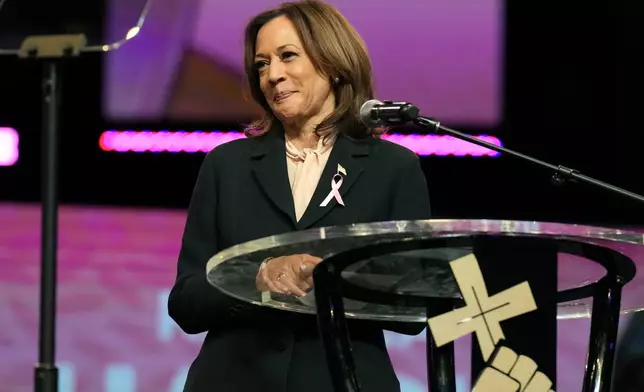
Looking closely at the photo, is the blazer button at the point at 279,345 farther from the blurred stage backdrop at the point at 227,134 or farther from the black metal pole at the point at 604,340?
the blurred stage backdrop at the point at 227,134

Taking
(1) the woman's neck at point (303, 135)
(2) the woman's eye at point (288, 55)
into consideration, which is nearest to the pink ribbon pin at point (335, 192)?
(1) the woman's neck at point (303, 135)

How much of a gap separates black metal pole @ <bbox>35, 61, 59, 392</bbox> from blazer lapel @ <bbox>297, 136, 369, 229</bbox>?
1.52 feet

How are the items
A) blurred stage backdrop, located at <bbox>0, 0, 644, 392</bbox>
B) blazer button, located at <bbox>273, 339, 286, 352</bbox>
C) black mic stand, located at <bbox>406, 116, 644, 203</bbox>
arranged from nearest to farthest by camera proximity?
black mic stand, located at <bbox>406, 116, 644, 203</bbox>, blazer button, located at <bbox>273, 339, 286, 352</bbox>, blurred stage backdrop, located at <bbox>0, 0, 644, 392</bbox>

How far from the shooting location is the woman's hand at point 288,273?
1.23 meters

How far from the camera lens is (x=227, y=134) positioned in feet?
13.8

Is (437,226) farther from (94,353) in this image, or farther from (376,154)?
(94,353)

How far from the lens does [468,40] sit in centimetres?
396

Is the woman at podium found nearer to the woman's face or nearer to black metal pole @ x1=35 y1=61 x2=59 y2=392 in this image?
the woman's face

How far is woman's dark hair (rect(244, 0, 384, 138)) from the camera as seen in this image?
67.4 inches

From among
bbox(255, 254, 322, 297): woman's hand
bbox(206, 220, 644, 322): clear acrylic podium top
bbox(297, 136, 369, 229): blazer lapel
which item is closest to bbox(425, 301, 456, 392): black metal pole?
bbox(206, 220, 644, 322): clear acrylic podium top

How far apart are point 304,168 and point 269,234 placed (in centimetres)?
13

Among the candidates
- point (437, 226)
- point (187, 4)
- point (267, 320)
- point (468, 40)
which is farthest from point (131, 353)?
point (437, 226)

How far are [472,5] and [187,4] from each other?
1.11 meters

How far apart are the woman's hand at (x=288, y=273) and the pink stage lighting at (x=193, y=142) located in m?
2.75
